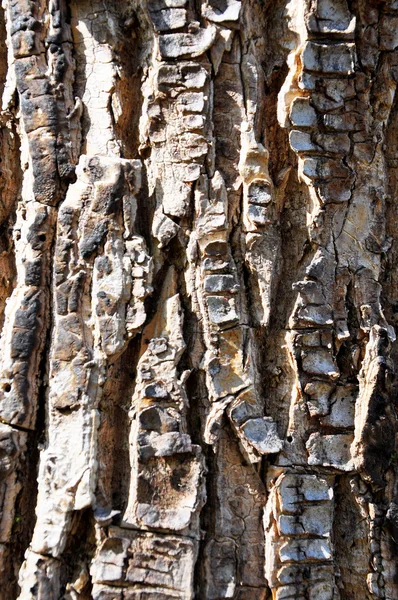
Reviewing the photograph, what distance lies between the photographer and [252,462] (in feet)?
5.11

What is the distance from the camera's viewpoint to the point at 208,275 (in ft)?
5.25

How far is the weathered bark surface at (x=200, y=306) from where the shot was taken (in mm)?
1522

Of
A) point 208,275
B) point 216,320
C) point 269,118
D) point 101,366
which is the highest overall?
point 269,118

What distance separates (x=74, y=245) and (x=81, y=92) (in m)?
0.44

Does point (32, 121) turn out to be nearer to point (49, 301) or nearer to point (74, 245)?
point (74, 245)

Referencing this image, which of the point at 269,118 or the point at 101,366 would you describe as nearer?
the point at 101,366

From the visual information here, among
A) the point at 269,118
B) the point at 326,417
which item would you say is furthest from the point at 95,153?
the point at 326,417

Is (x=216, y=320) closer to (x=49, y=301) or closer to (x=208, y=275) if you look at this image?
(x=208, y=275)

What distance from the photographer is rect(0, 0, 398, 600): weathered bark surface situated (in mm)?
1522

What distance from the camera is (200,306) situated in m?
1.61

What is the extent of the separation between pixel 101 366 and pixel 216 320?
31 centimetres

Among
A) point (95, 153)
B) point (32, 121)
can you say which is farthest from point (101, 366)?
point (32, 121)

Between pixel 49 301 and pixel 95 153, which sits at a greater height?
pixel 95 153

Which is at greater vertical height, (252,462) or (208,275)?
(208,275)
